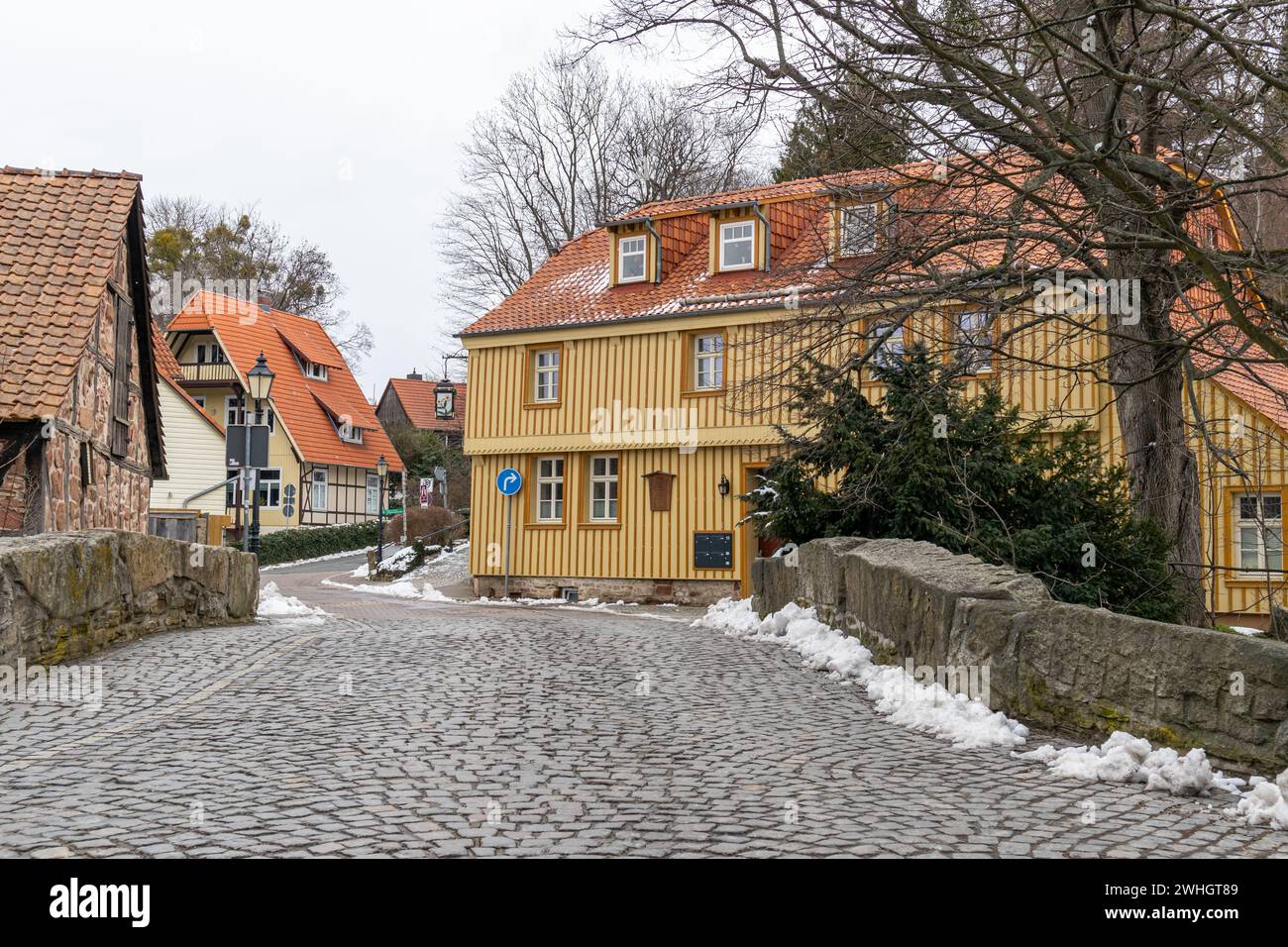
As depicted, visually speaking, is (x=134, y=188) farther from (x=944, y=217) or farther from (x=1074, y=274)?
(x=1074, y=274)

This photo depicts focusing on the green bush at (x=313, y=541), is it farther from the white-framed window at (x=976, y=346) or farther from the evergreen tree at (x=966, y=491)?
the white-framed window at (x=976, y=346)

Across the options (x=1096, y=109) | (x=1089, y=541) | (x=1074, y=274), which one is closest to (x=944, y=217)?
(x=1074, y=274)

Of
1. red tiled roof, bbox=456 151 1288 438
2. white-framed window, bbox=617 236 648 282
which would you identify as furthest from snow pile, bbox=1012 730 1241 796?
white-framed window, bbox=617 236 648 282

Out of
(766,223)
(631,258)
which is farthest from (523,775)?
(631,258)

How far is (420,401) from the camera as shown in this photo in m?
74.8

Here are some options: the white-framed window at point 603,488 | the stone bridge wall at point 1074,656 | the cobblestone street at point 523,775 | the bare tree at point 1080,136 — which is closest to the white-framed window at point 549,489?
the white-framed window at point 603,488

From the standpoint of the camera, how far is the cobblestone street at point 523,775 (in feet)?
17.2

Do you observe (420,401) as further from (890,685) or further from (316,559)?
(890,685)

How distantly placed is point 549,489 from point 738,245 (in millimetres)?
6307

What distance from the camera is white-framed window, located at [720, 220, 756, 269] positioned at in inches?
1070

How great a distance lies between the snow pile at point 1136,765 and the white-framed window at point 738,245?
68.2 feet

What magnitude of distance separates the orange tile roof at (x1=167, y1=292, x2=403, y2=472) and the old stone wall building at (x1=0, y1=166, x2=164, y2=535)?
2864 cm

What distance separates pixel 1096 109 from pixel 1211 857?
33.5 feet

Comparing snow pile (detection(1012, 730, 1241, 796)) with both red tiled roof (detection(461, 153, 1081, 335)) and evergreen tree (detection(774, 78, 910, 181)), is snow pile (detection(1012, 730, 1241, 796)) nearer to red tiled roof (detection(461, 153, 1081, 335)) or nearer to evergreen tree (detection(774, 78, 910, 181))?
evergreen tree (detection(774, 78, 910, 181))
